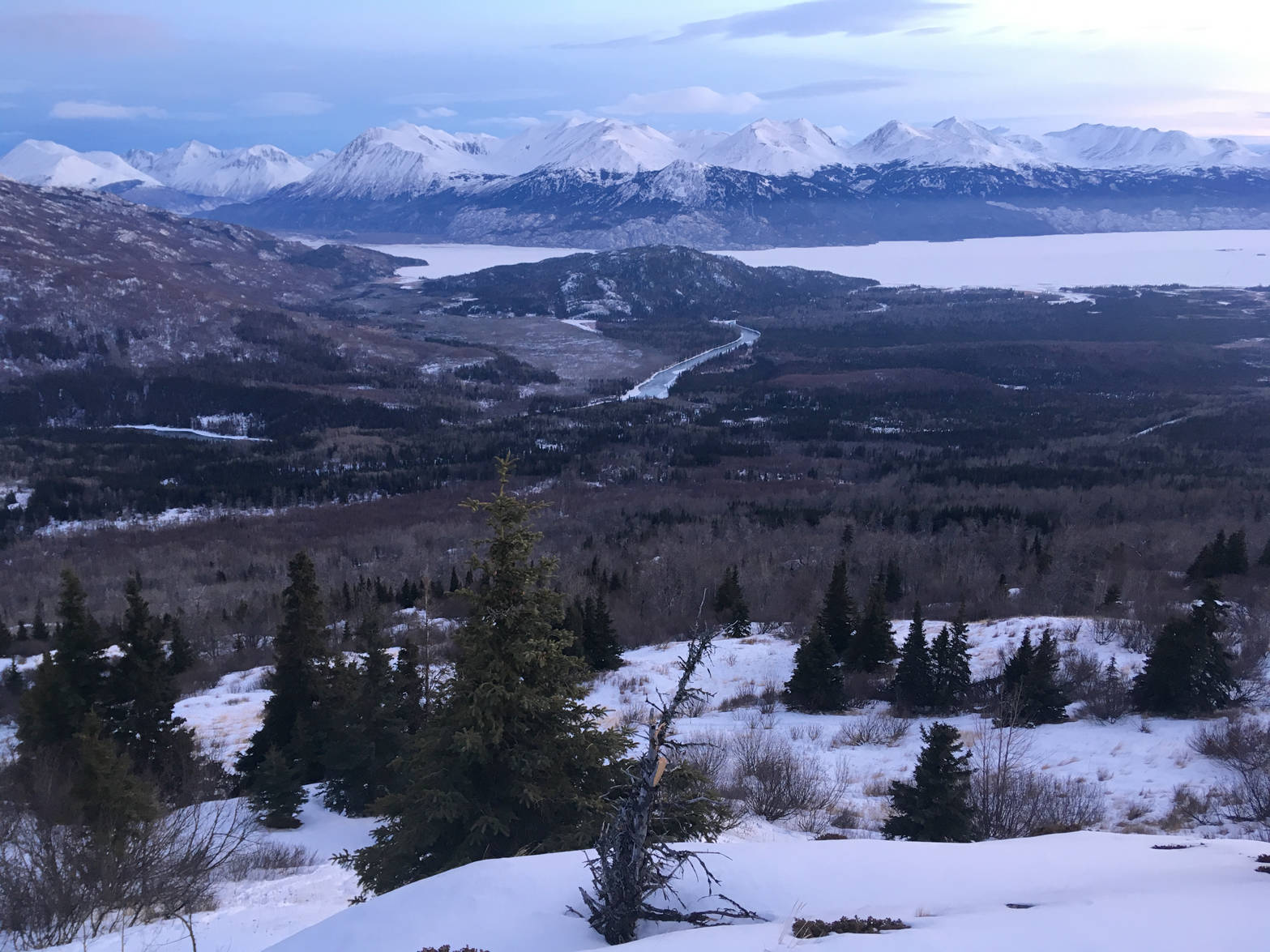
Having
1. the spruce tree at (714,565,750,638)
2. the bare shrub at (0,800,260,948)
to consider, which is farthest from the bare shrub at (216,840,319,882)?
the spruce tree at (714,565,750,638)

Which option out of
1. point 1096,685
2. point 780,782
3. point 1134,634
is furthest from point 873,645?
point 780,782

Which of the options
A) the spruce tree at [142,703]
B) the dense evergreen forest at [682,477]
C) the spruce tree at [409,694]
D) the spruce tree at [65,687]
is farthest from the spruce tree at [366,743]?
the dense evergreen forest at [682,477]

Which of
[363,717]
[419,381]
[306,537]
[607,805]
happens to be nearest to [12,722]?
[363,717]

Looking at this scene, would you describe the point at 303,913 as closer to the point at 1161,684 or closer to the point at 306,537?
the point at 1161,684

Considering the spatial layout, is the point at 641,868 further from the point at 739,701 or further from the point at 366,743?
the point at 739,701

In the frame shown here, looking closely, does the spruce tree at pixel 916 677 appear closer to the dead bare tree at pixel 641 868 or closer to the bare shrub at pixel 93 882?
the bare shrub at pixel 93 882
